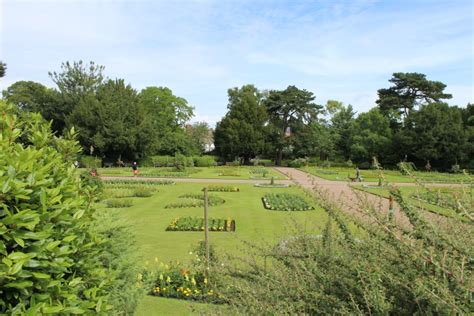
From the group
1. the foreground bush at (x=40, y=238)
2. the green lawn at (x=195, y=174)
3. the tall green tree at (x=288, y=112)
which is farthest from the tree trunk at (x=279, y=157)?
the foreground bush at (x=40, y=238)

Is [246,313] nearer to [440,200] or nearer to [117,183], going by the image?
[440,200]

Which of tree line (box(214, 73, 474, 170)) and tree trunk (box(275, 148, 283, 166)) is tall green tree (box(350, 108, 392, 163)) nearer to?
tree line (box(214, 73, 474, 170))

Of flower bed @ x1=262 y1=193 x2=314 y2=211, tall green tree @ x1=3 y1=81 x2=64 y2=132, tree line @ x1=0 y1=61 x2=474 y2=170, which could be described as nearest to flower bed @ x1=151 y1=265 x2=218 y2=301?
flower bed @ x1=262 y1=193 x2=314 y2=211

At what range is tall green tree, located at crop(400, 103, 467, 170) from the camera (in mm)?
41375

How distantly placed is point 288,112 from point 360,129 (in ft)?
41.6

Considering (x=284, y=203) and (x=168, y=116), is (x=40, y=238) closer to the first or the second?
(x=284, y=203)

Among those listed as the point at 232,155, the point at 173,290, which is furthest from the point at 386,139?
the point at 173,290

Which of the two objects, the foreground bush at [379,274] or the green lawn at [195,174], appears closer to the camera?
the foreground bush at [379,274]

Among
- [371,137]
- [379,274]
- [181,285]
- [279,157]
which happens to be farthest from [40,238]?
[279,157]

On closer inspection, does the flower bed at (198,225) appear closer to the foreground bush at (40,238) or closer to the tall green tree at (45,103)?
the foreground bush at (40,238)

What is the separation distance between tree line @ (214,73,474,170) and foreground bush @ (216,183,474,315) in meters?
39.7

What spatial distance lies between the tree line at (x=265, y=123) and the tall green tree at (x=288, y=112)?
0.17m

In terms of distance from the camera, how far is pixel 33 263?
5.72 ft

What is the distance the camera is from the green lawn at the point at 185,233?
605cm
